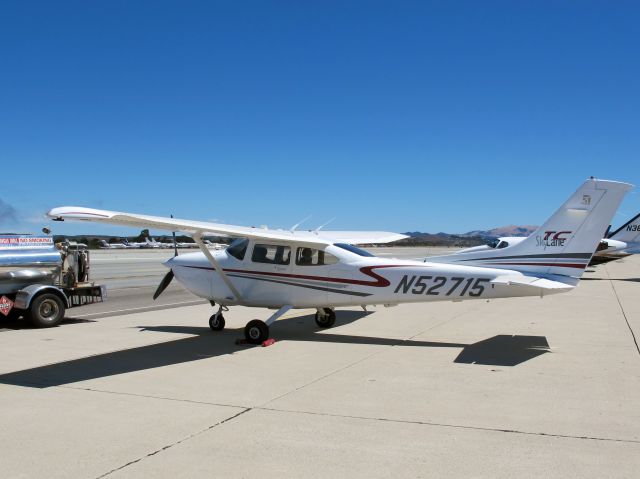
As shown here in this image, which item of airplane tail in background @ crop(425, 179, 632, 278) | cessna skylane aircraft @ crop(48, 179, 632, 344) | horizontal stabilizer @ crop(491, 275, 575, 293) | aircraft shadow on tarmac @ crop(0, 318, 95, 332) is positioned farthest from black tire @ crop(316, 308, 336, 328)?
aircraft shadow on tarmac @ crop(0, 318, 95, 332)

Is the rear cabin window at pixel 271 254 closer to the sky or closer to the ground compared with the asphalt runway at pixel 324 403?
closer to the sky

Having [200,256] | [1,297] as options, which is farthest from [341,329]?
[1,297]

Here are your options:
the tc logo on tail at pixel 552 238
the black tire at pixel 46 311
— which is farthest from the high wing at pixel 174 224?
the black tire at pixel 46 311

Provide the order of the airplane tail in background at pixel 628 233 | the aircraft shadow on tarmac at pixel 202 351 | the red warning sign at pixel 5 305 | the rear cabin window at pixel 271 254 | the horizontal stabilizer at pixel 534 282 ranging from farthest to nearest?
1. the airplane tail in background at pixel 628 233
2. the red warning sign at pixel 5 305
3. the rear cabin window at pixel 271 254
4. the horizontal stabilizer at pixel 534 282
5. the aircraft shadow on tarmac at pixel 202 351

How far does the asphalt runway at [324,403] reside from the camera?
4.80 m

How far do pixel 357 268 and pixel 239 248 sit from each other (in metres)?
2.41

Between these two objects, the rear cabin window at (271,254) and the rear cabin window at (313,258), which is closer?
the rear cabin window at (313,258)

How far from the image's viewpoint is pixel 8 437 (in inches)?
213

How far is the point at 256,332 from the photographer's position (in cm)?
1026

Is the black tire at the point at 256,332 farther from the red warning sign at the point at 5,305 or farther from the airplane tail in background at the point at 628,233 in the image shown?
the airplane tail in background at the point at 628,233

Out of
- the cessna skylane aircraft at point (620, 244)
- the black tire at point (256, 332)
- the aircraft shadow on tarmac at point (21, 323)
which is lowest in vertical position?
the aircraft shadow on tarmac at point (21, 323)

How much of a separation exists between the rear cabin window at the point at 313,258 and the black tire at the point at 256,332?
137 cm

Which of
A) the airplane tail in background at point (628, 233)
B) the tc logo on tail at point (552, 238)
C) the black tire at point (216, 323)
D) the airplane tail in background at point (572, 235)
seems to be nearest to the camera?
the airplane tail in background at point (572, 235)

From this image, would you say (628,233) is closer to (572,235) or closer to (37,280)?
(572,235)
